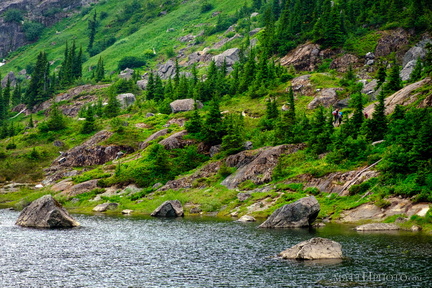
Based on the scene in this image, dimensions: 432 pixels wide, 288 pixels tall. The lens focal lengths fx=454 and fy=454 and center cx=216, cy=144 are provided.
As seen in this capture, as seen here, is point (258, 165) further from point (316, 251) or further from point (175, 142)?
point (316, 251)

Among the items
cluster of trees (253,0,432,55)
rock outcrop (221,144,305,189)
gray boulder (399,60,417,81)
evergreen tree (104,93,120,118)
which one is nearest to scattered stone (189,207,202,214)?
rock outcrop (221,144,305,189)

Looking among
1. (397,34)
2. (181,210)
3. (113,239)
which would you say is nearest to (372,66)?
(397,34)

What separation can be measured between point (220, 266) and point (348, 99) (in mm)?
93325

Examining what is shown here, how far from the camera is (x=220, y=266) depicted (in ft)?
146

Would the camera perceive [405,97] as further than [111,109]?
No

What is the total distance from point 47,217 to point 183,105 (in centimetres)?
9134

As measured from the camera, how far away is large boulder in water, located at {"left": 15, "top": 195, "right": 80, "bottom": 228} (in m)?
73.6

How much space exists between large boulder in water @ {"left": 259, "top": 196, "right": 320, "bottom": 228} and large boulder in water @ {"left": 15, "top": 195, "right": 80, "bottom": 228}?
32.2 m

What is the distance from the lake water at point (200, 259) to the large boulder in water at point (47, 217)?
419 cm

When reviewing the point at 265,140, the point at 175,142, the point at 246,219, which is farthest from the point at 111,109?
the point at 246,219

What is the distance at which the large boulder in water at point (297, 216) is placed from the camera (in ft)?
230

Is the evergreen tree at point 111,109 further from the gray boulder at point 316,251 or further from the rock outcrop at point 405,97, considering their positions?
the gray boulder at point 316,251

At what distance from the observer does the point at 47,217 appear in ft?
240

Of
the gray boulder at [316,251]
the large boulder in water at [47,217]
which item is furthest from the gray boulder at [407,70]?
the large boulder in water at [47,217]
